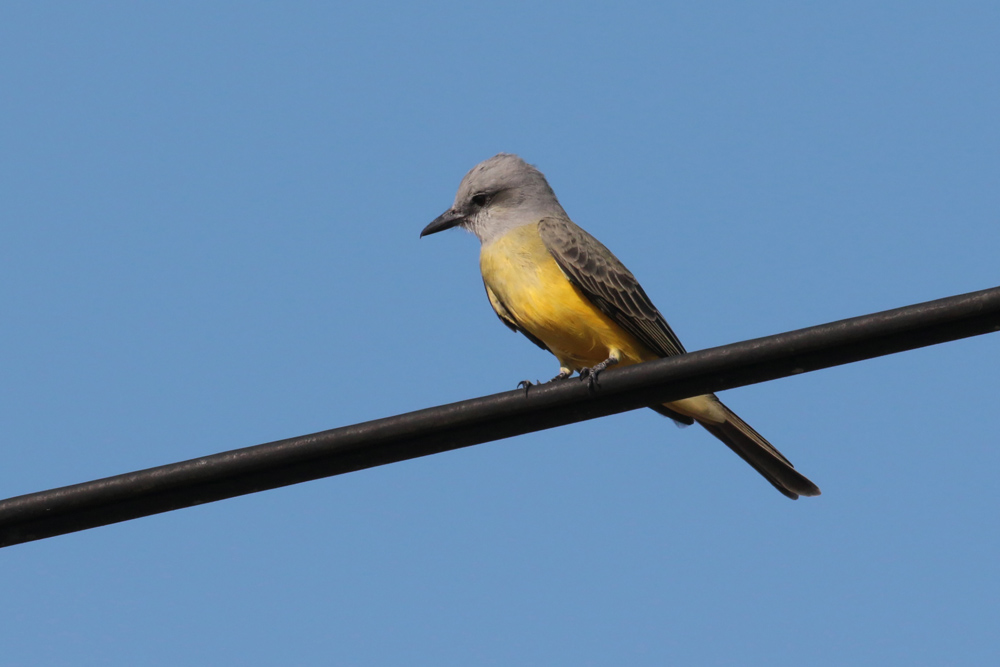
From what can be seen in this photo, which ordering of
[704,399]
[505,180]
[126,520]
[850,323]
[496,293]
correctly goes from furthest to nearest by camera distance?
1. [505,180]
2. [496,293]
3. [704,399]
4. [126,520]
5. [850,323]

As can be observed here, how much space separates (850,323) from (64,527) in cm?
300

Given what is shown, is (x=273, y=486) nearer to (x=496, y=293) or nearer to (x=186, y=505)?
(x=186, y=505)

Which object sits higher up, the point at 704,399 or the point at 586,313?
the point at 586,313

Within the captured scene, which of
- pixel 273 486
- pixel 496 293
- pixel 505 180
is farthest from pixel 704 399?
pixel 273 486

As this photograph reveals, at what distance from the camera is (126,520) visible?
13.5 feet

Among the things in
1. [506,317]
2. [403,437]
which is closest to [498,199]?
[506,317]

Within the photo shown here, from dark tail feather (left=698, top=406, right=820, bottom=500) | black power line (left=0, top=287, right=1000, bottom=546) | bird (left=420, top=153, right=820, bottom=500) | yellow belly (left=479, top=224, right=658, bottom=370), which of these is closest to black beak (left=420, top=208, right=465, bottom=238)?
bird (left=420, top=153, right=820, bottom=500)

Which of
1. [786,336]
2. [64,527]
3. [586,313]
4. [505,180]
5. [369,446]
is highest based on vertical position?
[505,180]

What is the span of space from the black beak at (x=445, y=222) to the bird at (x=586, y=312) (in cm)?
63

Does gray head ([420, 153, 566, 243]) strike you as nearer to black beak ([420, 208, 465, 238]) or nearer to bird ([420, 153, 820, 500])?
black beak ([420, 208, 465, 238])

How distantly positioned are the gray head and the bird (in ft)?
0.80

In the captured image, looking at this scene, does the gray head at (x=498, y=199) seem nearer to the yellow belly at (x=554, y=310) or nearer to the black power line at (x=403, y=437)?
the yellow belly at (x=554, y=310)

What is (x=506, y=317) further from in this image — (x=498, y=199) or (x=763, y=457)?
(x=763, y=457)

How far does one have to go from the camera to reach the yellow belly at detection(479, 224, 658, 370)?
7195 mm
